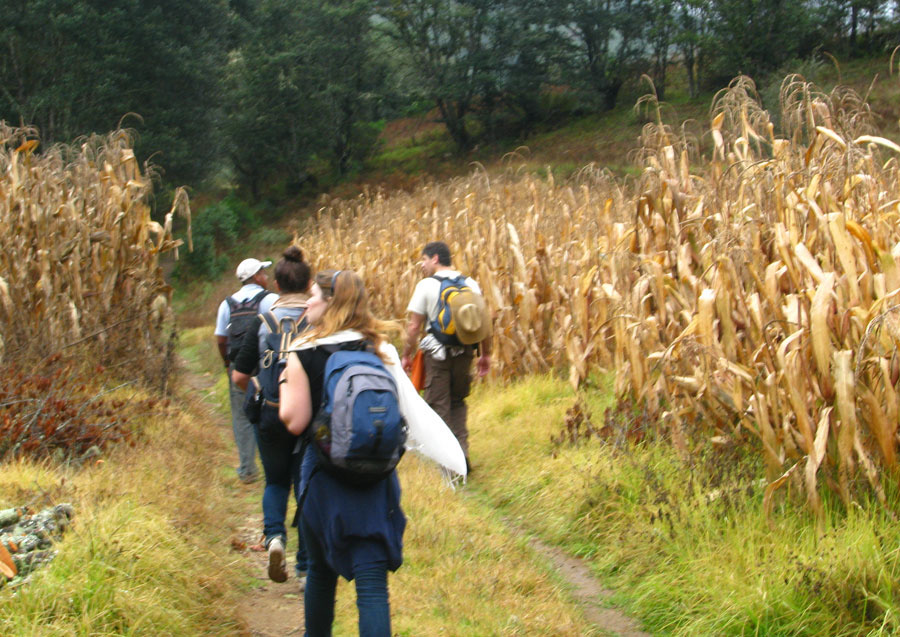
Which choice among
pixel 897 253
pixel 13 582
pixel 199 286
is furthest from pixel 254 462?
pixel 199 286

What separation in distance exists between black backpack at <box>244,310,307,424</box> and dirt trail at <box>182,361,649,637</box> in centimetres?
106

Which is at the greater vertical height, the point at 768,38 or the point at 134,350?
the point at 768,38

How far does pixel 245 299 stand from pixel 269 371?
6.72 feet

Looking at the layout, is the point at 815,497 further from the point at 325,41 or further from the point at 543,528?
the point at 325,41

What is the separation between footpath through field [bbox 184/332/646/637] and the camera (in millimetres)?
4441

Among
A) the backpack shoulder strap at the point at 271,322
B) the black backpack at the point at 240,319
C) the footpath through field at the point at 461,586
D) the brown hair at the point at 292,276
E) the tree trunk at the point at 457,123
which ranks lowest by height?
the footpath through field at the point at 461,586

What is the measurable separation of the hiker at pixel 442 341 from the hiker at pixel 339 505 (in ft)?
9.21

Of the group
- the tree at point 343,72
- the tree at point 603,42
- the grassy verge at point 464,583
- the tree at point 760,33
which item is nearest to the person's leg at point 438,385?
the grassy verge at point 464,583

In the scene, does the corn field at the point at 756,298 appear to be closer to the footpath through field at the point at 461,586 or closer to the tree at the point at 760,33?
the footpath through field at the point at 461,586

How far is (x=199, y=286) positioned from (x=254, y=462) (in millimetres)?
22724

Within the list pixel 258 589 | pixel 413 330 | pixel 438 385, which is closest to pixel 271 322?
pixel 258 589

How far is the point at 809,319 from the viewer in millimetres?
4531

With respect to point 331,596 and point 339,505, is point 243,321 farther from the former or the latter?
point 339,505

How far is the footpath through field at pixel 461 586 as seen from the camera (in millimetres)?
4441
